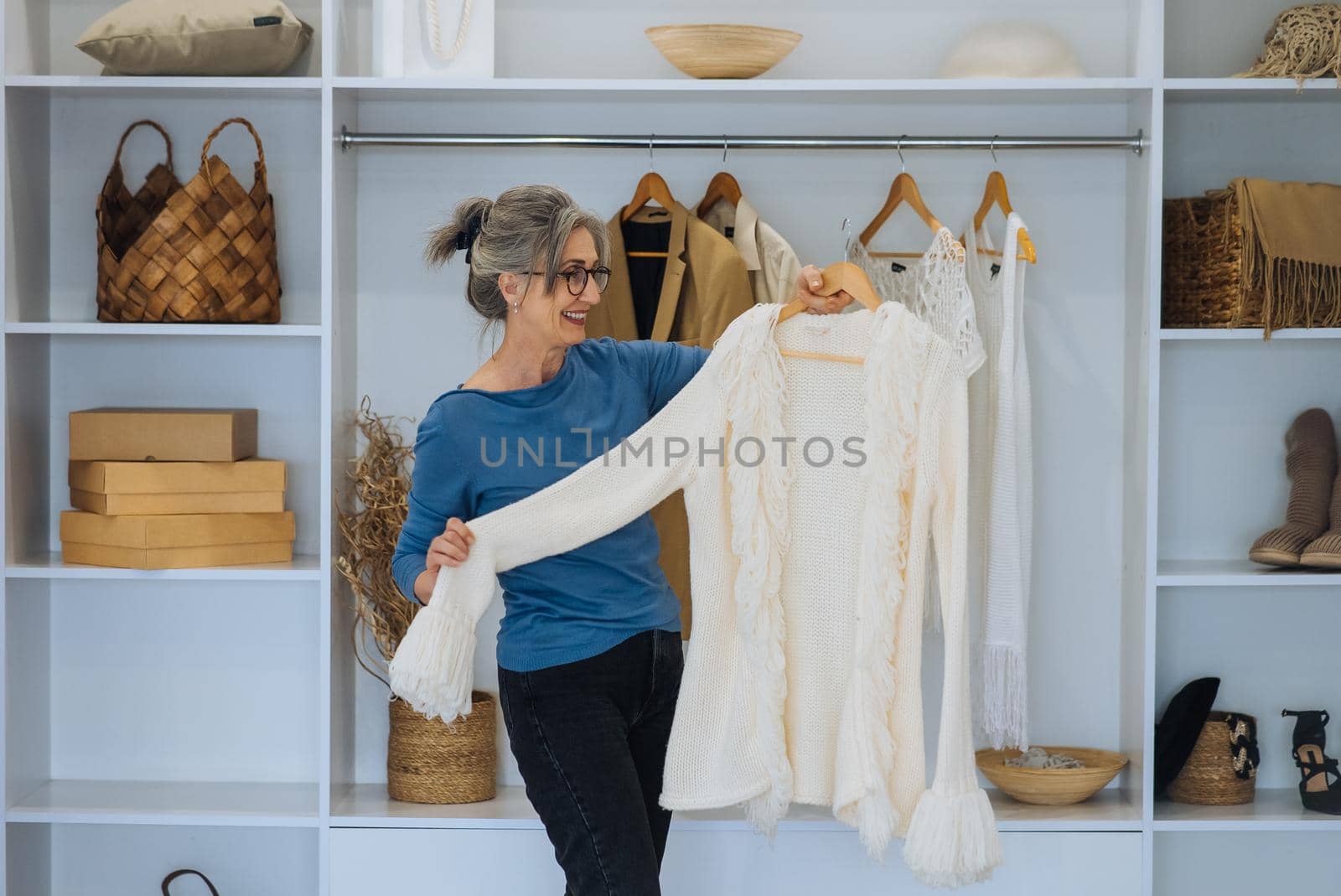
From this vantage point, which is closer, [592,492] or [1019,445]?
[592,492]

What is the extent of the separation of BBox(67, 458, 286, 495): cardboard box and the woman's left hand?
3.72ft

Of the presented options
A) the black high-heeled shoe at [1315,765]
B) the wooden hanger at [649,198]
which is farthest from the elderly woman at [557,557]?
the black high-heeled shoe at [1315,765]

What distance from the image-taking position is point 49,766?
2.62m

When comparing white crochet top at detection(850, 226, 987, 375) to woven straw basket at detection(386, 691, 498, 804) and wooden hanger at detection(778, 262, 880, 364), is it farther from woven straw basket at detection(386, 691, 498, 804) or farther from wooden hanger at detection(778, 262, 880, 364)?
woven straw basket at detection(386, 691, 498, 804)

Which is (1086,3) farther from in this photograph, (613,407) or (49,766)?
(49,766)

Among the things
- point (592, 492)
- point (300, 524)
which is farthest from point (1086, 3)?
point (300, 524)

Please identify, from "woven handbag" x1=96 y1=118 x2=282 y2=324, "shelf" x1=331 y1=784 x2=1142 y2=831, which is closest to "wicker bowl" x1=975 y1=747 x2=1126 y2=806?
"shelf" x1=331 y1=784 x2=1142 y2=831

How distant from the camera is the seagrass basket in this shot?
225 cm

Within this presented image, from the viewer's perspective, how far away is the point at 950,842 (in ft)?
5.57

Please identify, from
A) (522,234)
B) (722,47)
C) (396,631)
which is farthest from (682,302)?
(396,631)

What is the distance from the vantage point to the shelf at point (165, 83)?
2.27m

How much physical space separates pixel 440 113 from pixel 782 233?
73 centimetres

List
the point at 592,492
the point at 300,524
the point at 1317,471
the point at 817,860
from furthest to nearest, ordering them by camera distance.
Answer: the point at 300,524
the point at 1317,471
the point at 817,860
the point at 592,492

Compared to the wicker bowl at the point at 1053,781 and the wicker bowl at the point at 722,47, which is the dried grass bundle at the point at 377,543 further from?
the wicker bowl at the point at 1053,781
